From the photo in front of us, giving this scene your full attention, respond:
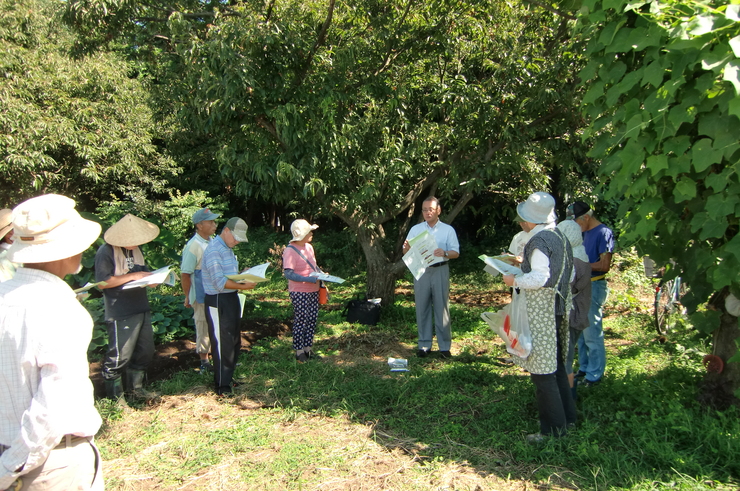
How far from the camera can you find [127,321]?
454cm

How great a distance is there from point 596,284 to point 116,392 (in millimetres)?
4612

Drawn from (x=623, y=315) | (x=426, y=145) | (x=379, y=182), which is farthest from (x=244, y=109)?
(x=623, y=315)

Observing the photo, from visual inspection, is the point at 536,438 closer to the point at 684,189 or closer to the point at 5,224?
the point at 684,189

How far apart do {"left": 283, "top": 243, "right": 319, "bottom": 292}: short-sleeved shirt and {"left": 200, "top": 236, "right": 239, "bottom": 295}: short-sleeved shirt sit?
3.19 ft

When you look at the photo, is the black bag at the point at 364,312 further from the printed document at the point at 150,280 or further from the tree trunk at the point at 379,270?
the printed document at the point at 150,280

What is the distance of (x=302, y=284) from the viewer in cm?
585

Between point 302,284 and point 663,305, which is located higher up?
point 302,284

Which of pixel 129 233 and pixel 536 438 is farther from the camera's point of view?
pixel 129 233

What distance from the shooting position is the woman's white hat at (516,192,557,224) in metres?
3.64

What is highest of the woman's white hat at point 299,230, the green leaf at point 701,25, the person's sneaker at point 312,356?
the green leaf at point 701,25

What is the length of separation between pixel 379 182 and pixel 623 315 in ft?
14.3

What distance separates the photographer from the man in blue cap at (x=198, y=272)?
5.55 m

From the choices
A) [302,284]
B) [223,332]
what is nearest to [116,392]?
[223,332]

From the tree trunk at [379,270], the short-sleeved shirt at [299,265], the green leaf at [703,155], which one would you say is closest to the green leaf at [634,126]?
the green leaf at [703,155]
